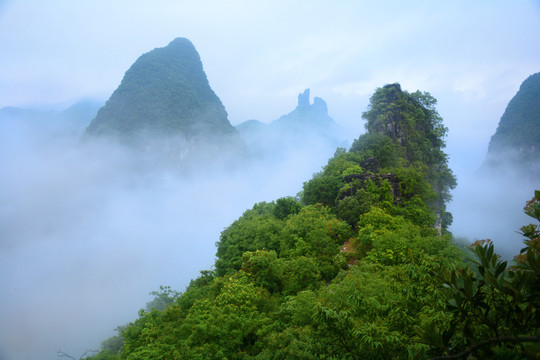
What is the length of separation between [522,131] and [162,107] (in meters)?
75.1

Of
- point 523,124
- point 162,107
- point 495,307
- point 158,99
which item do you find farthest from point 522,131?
point 158,99

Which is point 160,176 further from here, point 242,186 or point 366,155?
point 366,155

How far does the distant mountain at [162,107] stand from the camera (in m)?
67.2

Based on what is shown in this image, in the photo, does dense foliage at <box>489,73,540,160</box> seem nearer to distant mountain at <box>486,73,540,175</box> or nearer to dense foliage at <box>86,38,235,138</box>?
distant mountain at <box>486,73,540,175</box>

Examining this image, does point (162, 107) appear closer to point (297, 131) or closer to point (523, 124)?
point (297, 131)

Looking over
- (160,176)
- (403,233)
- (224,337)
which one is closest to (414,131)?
(403,233)

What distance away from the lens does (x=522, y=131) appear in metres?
46.6

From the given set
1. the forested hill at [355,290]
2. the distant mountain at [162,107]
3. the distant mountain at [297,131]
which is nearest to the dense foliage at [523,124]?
the forested hill at [355,290]

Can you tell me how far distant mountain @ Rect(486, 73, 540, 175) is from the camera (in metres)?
45.2

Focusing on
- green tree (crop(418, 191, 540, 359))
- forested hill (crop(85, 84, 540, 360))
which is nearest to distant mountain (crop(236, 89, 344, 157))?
forested hill (crop(85, 84, 540, 360))

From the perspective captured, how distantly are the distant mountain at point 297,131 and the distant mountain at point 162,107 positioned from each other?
40.2 metres

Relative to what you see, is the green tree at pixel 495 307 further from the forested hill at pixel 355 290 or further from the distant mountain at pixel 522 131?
the distant mountain at pixel 522 131

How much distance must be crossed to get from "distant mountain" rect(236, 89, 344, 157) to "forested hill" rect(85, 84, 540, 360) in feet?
290

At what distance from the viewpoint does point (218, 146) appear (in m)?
82.4
